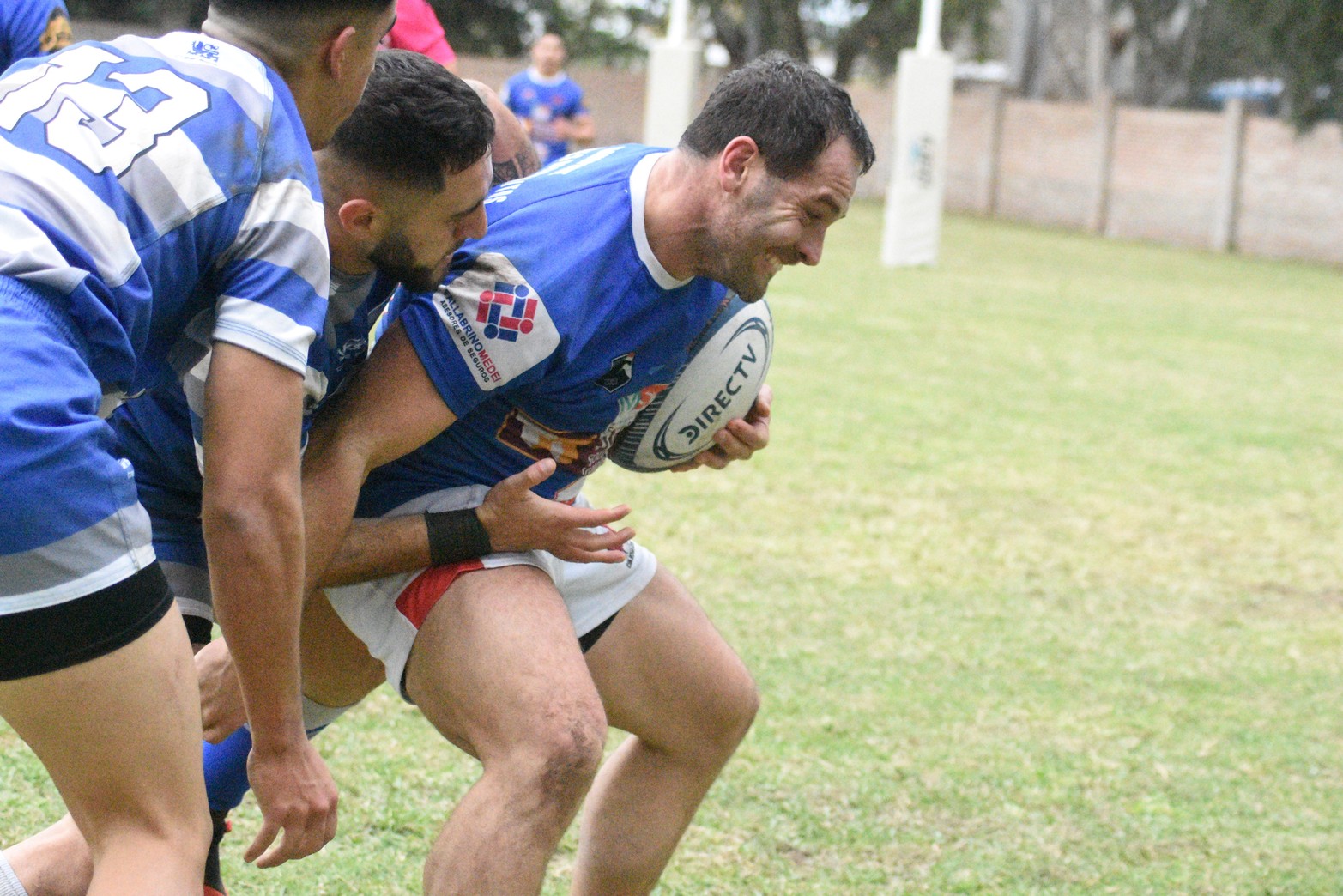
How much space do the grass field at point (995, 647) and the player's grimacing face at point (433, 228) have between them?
1.53 metres

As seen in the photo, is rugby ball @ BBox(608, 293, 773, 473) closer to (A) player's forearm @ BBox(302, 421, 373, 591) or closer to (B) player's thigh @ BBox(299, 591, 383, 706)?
(B) player's thigh @ BBox(299, 591, 383, 706)

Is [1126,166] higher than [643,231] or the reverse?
the reverse

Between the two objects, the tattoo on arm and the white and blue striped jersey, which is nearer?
the white and blue striped jersey

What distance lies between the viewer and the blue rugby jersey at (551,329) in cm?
288

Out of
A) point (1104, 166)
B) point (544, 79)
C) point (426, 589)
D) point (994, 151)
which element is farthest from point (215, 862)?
point (994, 151)

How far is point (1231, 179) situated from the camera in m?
27.6

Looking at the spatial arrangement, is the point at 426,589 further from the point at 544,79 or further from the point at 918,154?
the point at 918,154

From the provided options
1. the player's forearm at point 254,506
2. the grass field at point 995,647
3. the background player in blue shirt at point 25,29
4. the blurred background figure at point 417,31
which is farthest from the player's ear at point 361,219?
the blurred background figure at point 417,31

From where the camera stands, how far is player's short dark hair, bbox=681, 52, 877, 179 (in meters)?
3.08

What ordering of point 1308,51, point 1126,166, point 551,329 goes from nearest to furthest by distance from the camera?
point 551,329, point 1308,51, point 1126,166

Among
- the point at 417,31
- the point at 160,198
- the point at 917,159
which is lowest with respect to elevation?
the point at 917,159

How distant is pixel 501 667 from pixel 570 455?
60 centimetres

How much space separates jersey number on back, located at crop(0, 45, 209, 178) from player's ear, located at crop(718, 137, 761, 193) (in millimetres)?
1187

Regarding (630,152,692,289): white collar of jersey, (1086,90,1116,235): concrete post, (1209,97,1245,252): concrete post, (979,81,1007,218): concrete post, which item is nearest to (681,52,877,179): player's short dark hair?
(630,152,692,289): white collar of jersey
